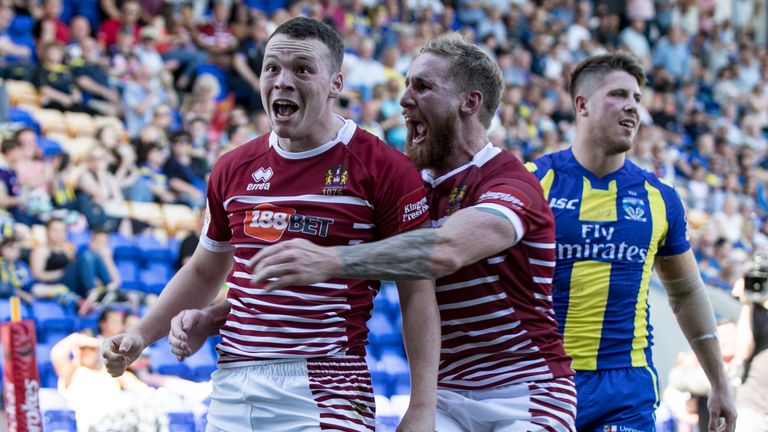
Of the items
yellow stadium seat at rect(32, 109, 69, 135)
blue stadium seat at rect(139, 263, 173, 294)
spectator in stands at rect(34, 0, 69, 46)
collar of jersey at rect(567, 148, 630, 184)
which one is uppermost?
spectator in stands at rect(34, 0, 69, 46)

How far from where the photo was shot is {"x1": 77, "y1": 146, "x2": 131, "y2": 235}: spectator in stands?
11.0m

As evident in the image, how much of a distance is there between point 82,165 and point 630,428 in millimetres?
7744

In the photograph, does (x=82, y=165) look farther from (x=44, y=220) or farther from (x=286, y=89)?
(x=286, y=89)

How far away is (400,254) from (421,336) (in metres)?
0.48

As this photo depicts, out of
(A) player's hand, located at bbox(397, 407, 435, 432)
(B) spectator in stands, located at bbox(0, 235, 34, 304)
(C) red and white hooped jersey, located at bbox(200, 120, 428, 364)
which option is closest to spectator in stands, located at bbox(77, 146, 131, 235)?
(B) spectator in stands, located at bbox(0, 235, 34, 304)

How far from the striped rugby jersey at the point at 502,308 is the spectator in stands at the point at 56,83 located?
30.0 feet

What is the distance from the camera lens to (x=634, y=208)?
16.9ft

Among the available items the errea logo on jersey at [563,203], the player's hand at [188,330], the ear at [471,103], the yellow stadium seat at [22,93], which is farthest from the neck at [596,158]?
the yellow stadium seat at [22,93]

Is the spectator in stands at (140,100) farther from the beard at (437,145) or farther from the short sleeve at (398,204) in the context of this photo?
the short sleeve at (398,204)

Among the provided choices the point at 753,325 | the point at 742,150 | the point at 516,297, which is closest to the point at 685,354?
the point at 753,325

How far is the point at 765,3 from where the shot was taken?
25.3 m

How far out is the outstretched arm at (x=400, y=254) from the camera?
10.6ft

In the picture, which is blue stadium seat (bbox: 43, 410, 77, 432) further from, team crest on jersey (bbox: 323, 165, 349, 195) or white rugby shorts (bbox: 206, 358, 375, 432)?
team crest on jersey (bbox: 323, 165, 349, 195)

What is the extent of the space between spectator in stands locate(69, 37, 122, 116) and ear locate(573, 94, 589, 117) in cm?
818
